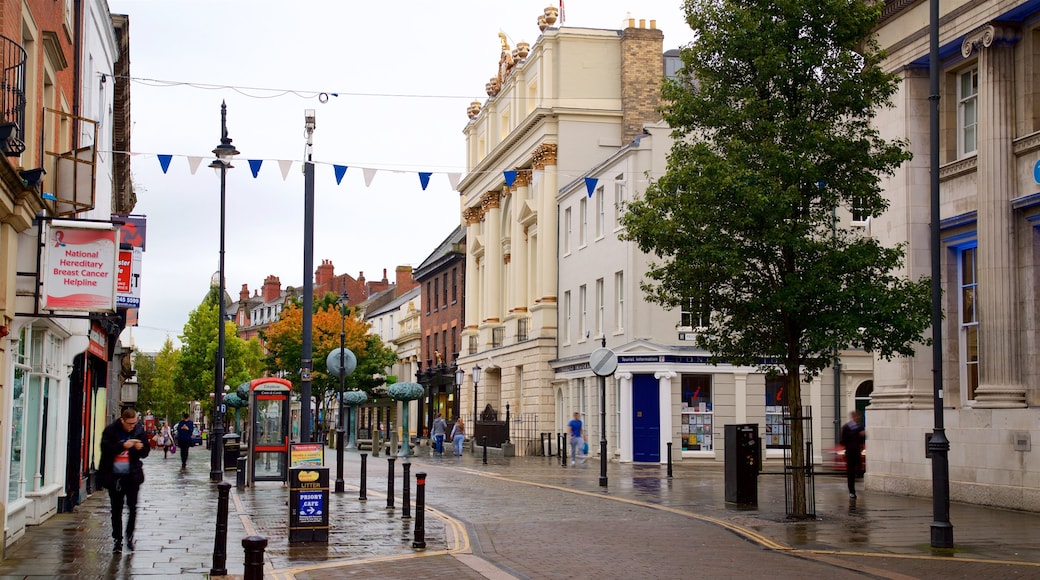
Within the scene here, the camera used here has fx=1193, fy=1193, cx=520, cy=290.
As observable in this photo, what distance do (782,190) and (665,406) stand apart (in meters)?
22.2

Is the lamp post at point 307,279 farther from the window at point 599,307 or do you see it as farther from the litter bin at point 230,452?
the window at point 599,307

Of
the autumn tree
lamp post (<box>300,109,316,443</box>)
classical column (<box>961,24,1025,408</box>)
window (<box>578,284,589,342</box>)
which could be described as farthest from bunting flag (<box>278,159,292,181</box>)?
the autumn tree

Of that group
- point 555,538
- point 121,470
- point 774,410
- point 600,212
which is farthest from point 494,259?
point 121,470

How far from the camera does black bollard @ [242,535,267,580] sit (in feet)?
26.3

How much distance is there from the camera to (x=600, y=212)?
149 feet

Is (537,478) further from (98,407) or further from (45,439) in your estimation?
(45,439)

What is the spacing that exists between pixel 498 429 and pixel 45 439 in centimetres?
3550

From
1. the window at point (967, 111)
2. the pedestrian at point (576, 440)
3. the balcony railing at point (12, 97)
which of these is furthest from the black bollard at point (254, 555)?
the pedestrian at point (576, 440)

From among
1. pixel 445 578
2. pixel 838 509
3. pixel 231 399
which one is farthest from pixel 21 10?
pixel 231 399

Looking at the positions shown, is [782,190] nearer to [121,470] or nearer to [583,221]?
[121,470]

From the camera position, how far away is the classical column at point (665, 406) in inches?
1578

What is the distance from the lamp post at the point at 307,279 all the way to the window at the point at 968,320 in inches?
488

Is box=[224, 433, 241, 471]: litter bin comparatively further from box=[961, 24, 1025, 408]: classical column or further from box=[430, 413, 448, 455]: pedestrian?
box=[961, 24, 1025, 408]: classical column

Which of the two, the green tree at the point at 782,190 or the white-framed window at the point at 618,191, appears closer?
the green tree at the point at 782,190
